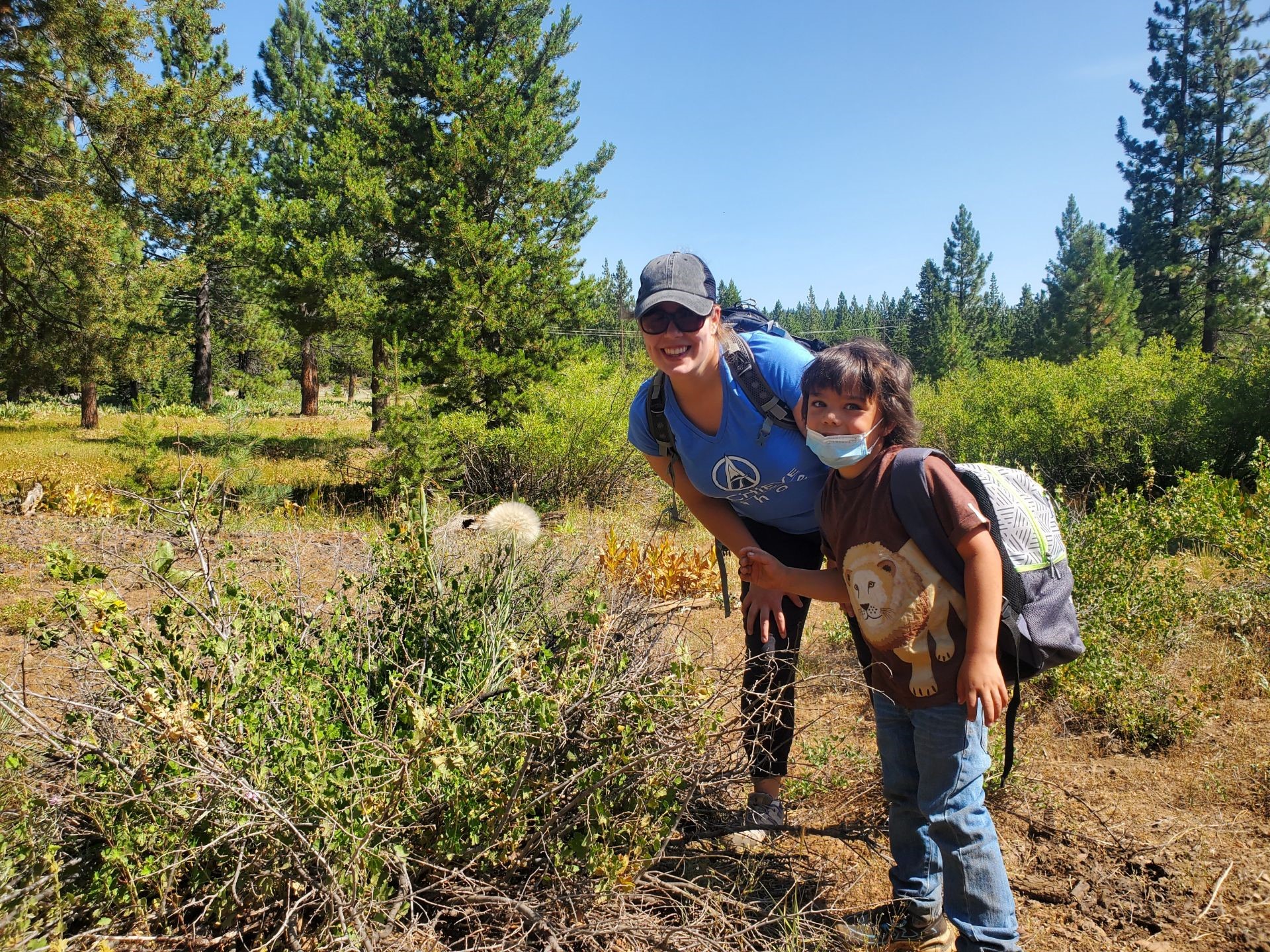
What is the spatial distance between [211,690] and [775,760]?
148cm

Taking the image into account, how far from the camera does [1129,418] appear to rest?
9.74m

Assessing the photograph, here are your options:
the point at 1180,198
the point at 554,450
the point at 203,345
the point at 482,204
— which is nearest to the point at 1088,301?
the point at 1180,198

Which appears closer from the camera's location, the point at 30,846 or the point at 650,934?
the point at 30,846

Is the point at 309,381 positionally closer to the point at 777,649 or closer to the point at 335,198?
the point at 335,198

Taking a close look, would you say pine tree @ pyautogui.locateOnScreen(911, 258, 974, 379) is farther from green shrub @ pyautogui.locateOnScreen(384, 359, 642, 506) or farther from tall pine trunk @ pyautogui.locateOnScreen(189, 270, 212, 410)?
tall pine trunk @ pyautogui.locateOnScreen(189, 270, 212, 410)

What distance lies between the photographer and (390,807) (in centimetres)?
158

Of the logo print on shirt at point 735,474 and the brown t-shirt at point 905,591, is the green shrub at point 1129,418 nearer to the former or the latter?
the logo print on shirt at point 735,474

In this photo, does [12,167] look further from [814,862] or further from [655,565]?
[814,862]

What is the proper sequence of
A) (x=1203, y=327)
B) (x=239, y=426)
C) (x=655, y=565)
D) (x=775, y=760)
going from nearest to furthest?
(x=775, y=760)
(x=655, y=565)
(x=239, y=426)
(x=1203, y=327)

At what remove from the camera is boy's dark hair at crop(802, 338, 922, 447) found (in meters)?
1.83

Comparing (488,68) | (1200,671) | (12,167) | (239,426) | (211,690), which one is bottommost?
(1200,671)

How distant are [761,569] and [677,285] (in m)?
0.82

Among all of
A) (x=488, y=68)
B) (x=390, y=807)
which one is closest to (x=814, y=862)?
(x=390, y=807)

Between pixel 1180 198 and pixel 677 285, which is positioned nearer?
pixel 677 285
